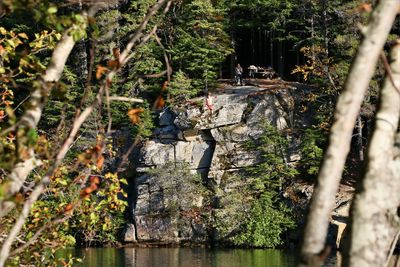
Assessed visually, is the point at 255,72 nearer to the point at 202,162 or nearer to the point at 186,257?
the point at 202,162

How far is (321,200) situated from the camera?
2.50 meters

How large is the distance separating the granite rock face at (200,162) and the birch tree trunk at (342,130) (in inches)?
1162

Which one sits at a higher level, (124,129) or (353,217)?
(124,129)

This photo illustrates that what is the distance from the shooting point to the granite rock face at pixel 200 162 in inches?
1280

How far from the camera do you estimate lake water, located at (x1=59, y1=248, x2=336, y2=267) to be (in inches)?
961

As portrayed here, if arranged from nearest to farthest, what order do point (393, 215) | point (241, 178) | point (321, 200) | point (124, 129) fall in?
point (321, 200) → point (393, 215) → point (241, 178) → point (124, 129)

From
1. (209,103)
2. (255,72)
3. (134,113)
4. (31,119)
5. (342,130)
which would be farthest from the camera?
(255,72)

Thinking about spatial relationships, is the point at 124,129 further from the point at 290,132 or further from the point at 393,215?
the point at 393,215

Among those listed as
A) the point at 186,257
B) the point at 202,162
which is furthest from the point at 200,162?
the point at 186,257

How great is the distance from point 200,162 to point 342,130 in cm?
3208

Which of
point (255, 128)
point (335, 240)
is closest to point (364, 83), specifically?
point (335, 240)

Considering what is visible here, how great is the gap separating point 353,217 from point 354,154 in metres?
32.6

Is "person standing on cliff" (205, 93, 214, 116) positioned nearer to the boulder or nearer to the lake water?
the boulder

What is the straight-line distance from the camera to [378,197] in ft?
8.43
